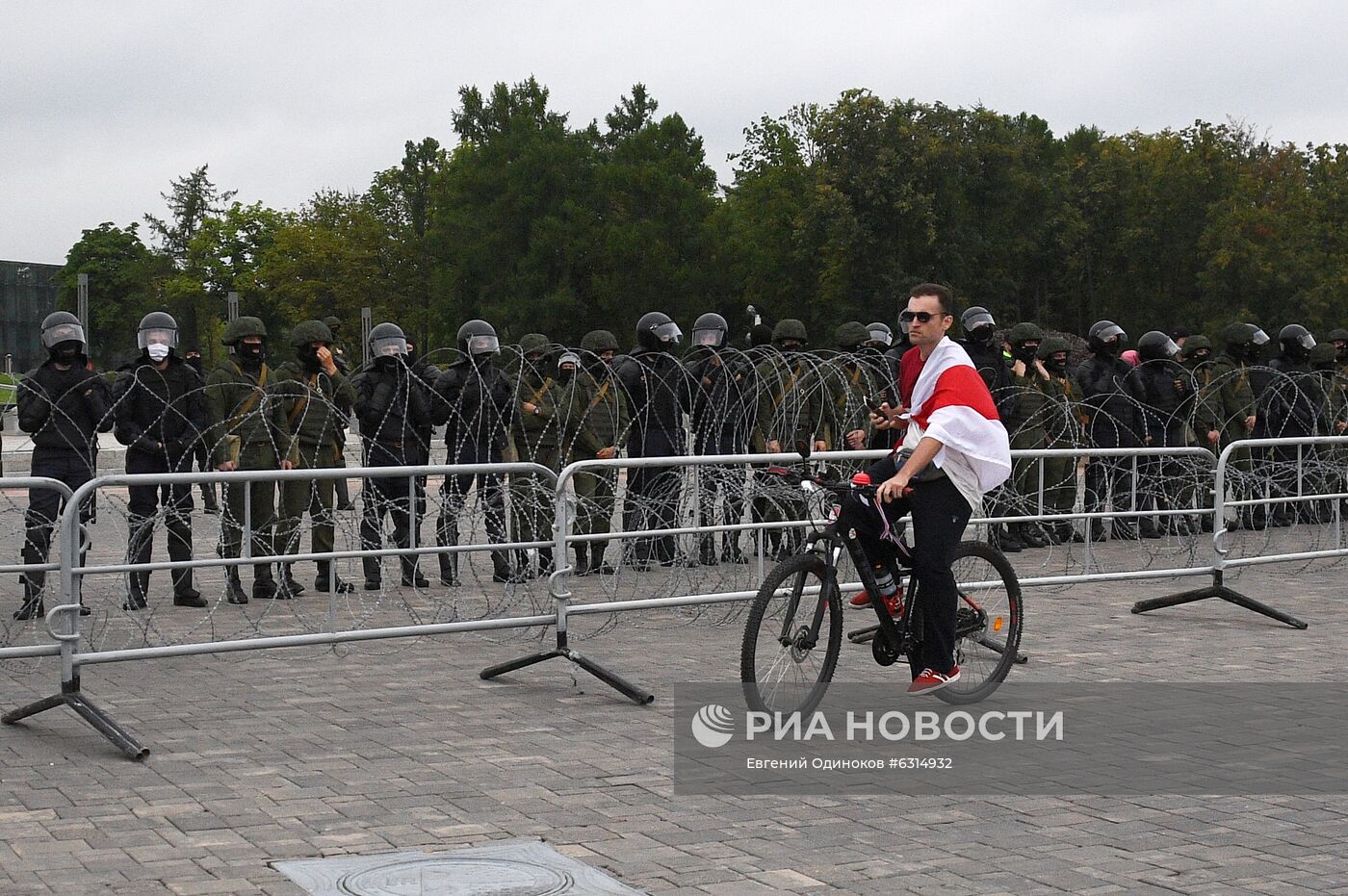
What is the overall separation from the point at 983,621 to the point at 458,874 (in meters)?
3.55

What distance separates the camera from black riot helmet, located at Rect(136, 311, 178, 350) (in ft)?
41.0

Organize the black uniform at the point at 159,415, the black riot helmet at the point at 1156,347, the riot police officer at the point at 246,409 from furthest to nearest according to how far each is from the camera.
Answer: the black riot helmet at the point at 1156,347, the riot police officer at the point at 246,409, the black uniform at the point at 159,415

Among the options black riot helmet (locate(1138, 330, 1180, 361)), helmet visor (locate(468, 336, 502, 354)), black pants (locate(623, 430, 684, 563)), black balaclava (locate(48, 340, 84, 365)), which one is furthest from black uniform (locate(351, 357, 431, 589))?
black riot helmet (locate(1138, 330, 1180, 361))

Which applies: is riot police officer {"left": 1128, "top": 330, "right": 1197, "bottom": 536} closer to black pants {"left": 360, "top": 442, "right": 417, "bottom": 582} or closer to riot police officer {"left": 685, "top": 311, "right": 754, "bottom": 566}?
riot police officer {"left": 685, "top": 311, "right": 754, "bottom": 566}

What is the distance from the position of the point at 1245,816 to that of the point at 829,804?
145 centimetres

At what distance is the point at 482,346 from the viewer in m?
14.0

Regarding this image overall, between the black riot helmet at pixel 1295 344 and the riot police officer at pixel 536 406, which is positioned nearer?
the riot police officer at pixel 536 406

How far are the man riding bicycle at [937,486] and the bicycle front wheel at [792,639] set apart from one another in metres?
0.32

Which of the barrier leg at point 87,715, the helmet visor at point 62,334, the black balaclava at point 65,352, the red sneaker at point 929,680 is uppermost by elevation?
the helmet visor at point 62,334

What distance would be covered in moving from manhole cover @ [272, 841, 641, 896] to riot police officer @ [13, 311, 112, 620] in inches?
273

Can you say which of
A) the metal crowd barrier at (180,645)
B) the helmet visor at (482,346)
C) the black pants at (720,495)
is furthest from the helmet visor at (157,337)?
the black pants at (720,495)

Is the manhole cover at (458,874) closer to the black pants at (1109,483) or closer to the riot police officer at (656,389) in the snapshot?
the black pants at (1109,483)

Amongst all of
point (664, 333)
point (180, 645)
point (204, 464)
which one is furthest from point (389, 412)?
point (180, 645)

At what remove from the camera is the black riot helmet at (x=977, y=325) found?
1580 cm
